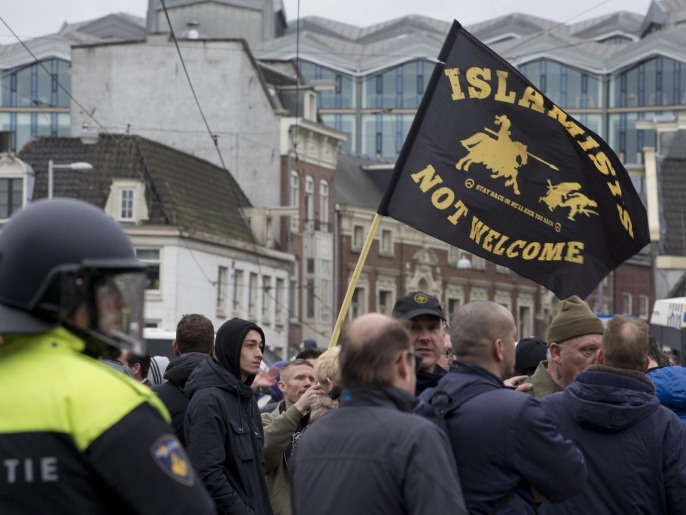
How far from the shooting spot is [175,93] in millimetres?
59312

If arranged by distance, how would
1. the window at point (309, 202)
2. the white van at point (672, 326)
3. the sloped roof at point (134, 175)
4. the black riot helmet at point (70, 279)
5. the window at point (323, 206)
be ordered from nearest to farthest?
the black riot helmet at point (70, 279) < the white van at point (672, 326) < the sloped roof at point (134, 175) < the window at point (309, 202) < the window at point (323, 206)

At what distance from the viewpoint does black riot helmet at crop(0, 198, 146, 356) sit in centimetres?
335

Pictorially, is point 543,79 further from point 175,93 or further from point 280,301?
point 175,93

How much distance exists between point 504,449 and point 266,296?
53.9m

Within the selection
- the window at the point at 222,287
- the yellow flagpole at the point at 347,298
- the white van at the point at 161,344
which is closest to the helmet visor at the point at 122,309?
the yellow flagpole at the point at 347,298

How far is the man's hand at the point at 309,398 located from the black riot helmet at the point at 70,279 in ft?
14.5

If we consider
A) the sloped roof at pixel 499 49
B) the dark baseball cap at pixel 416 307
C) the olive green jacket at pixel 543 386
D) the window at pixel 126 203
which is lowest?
the olive green jacket at pixel 543 386

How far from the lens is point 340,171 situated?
7225 centimetres

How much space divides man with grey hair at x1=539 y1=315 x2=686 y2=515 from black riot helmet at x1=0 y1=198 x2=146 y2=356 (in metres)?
3.06

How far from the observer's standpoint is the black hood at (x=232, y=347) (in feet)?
25.9

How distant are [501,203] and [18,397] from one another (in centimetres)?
591

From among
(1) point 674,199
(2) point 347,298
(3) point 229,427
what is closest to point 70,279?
(2) point 347,298

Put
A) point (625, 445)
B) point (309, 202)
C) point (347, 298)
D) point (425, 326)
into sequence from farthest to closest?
point (309, 202), point (347, 298), point (425, 326), point (625, 445)

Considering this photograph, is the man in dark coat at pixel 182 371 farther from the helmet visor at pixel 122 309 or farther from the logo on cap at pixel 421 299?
the helmet visor at pixel 122 309
